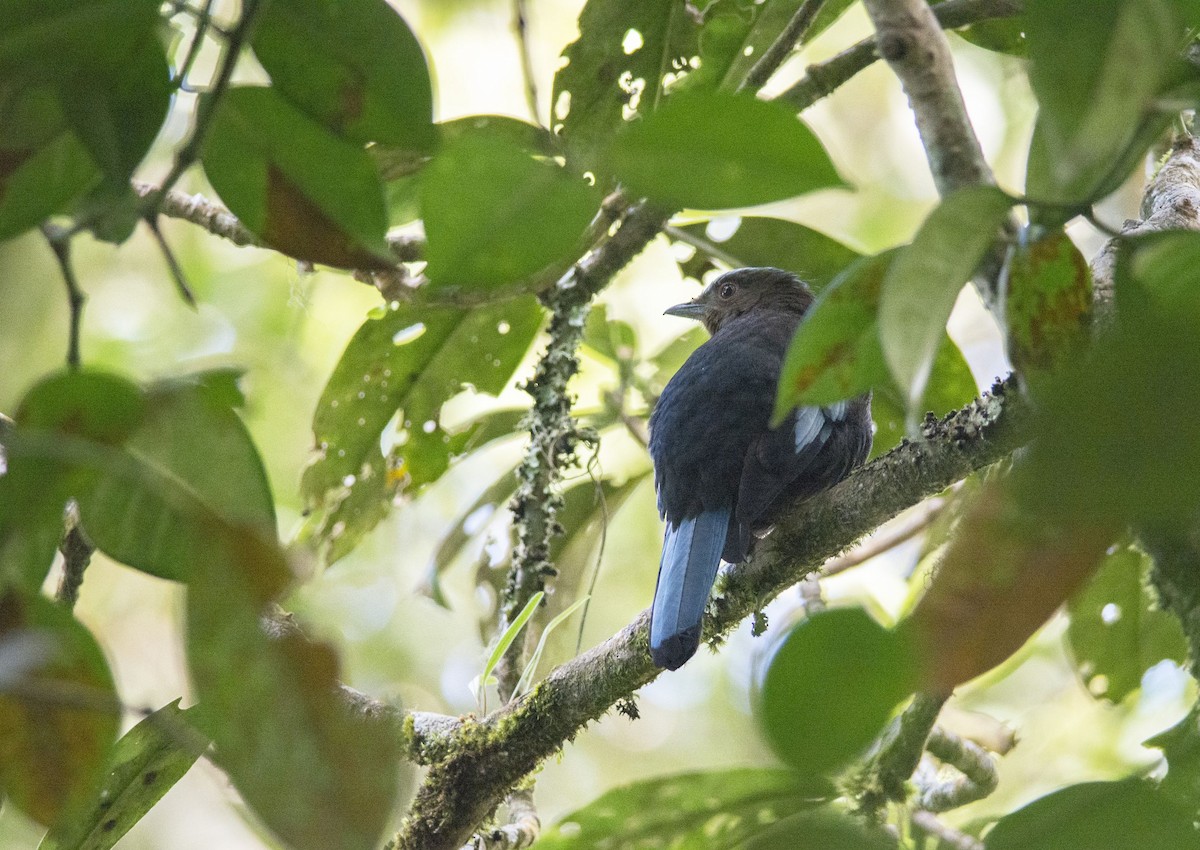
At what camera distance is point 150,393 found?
104cm

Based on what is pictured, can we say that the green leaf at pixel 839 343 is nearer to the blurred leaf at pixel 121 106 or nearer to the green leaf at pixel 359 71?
the green leaf at pixel 359 71

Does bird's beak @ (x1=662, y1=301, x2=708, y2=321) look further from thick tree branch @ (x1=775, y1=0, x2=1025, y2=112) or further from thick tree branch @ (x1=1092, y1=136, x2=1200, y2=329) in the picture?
thick tree branch @ (x1=1092, y1=136, x2=1200, y2=329)

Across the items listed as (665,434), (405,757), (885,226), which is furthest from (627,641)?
(885,226)

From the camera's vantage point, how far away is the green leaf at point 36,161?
1.22 metres

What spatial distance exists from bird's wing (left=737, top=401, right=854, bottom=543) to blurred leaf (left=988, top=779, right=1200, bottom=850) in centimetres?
224

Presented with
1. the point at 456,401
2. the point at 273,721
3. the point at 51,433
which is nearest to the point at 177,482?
the point at 51,433

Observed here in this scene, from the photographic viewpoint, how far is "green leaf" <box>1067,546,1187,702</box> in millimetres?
3588

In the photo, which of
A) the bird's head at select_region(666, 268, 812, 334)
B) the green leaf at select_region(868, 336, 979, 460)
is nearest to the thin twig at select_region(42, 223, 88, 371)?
the green leaf at select_region(868, 336, 979, 460)

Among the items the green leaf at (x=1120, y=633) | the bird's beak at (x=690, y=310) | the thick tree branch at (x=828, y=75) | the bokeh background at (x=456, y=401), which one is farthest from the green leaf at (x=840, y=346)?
the bokeh background at (x=456, y=401)

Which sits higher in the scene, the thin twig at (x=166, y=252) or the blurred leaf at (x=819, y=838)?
the thin twig at (x=166, y=252)

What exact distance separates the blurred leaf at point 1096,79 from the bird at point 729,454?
5.95 ft

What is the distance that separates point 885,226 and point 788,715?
894 cm

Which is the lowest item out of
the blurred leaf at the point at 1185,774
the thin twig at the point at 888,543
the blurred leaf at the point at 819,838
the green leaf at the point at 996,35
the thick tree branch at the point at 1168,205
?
the thin twig at the point at 888,543

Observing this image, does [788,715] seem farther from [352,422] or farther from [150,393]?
[352,422]
